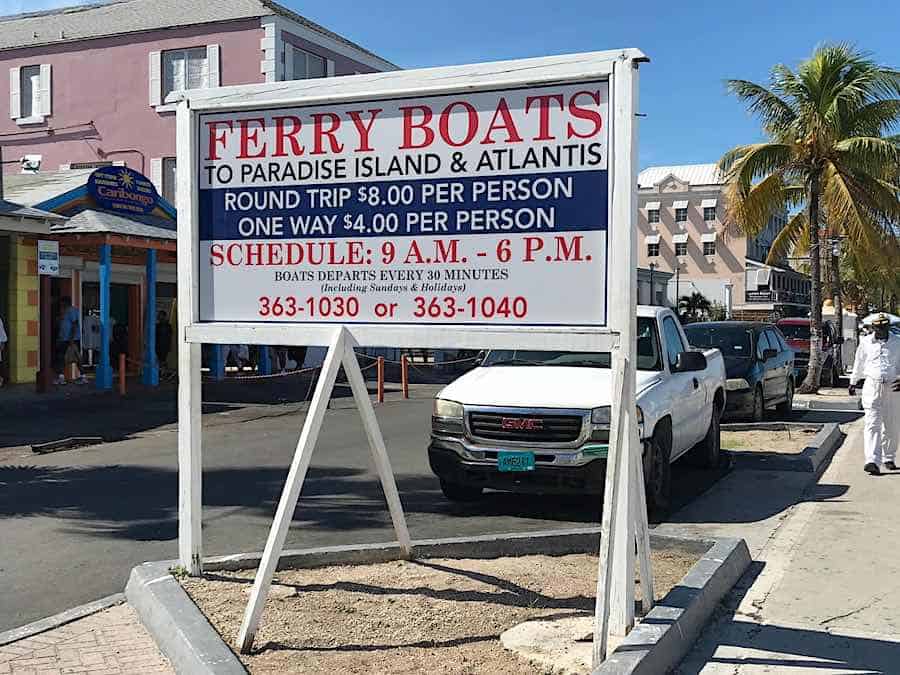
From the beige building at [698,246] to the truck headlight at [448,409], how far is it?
6319 cm

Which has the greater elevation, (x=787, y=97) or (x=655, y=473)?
(x=787, y=97)

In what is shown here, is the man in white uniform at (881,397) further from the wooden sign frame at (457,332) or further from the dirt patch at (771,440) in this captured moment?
the wooden sign frame at (457,332)

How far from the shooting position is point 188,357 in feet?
19.0

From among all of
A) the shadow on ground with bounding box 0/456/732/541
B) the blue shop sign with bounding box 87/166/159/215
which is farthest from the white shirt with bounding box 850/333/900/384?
the blue shop sign with bounding box 87/166/159/215

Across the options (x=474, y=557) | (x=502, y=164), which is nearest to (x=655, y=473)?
(x=474, y=557)

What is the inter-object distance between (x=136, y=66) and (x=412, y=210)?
27959mm

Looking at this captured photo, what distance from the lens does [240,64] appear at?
29.5 metres

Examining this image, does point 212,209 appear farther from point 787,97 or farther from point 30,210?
point 787,97

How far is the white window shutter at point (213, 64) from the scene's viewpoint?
29844mm

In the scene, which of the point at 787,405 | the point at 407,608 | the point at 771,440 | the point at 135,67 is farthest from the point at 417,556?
the point at 135,67

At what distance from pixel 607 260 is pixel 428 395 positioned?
16.9 metres

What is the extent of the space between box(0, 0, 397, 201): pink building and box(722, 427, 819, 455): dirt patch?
1954 cm

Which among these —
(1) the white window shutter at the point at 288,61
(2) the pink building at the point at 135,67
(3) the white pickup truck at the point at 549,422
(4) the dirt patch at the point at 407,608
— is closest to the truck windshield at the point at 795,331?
(2) the pink building at the point at 135,67

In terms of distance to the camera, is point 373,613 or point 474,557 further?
point 474,557
